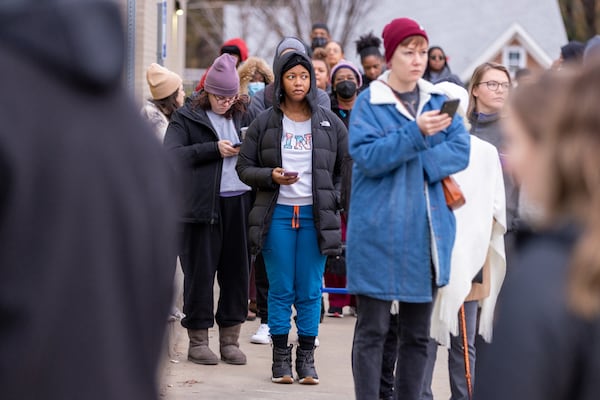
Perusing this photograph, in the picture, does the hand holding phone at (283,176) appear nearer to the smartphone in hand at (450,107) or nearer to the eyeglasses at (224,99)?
the eyeglasses at (224,99)

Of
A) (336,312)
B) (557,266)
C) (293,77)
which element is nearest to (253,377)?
(293,77)

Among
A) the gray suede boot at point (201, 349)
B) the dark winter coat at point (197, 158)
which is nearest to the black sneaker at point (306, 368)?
the gray suede boot at point (201, 349)

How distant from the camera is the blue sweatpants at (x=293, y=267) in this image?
24.4 ft

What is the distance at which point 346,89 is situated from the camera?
31.9 ft

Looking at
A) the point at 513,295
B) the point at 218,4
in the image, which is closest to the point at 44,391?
the point at 513,295

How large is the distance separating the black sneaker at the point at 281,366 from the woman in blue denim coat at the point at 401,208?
1.75 meters

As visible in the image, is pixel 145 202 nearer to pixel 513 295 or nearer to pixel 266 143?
pixel 513 295

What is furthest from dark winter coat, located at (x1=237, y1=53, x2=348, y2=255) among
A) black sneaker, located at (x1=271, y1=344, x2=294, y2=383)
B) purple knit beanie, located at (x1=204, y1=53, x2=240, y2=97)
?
black sneaker, located at (x1=271, y1=344, x2=294, y2=383)

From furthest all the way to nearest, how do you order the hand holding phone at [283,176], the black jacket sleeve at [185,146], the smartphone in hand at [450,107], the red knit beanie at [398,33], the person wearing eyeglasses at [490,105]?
the black jacket sleeve at [185,146] → the hand holding phone at [283,176] → the person wearing eyeglasses at [490,105] → the red knit beanie at [398,33] → the smartphone in hand at [450,107]

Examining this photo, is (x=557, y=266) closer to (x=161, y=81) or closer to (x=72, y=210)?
(x=72, y=210)

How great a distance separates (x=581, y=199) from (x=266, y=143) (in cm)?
518

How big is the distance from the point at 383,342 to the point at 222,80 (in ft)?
9.23

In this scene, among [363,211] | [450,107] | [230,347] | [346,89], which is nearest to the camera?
[450,107]

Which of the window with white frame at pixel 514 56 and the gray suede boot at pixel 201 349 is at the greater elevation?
the window with white frame at pixel 514 56
